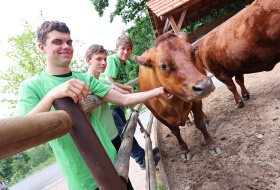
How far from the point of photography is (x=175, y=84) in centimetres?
215

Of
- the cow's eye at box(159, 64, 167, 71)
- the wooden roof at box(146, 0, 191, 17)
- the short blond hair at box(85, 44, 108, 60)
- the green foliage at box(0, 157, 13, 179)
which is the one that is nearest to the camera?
the cow's eye at box(159, 64, 167, 71)

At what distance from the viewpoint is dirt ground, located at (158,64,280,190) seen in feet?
7.38

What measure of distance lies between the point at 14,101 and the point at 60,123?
20.5 m

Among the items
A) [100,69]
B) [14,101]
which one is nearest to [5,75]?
[14,101]

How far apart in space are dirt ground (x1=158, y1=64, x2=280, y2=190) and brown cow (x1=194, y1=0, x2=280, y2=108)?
0.56 meters

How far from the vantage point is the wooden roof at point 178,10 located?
22.6 feet

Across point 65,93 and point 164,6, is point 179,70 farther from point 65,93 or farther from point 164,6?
point 164,6

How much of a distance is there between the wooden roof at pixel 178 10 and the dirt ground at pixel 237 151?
4.16m

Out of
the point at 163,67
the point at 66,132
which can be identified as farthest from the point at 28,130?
the point at 163,67

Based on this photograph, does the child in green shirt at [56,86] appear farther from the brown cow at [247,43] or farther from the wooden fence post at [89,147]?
the brown cow at [247,43]

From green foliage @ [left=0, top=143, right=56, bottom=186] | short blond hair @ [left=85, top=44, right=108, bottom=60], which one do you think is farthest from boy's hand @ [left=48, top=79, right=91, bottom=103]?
green foliage @ [left=0, top=143, right=56, bottom=186]

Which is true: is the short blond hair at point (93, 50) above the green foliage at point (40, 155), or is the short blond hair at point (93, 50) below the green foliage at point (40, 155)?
above

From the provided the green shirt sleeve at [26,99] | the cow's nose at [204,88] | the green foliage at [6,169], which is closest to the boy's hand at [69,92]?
the green shirt sleeve at [26,99]

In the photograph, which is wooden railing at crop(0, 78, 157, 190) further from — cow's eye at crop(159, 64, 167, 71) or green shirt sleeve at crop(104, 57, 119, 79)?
green shirt sleeve at crop(104, 57, 119, 79)
